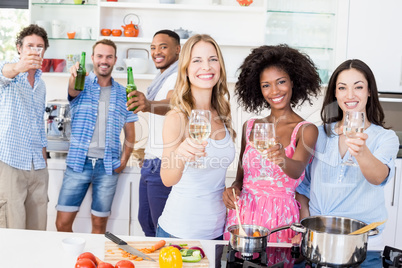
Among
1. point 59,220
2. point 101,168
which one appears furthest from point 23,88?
point 59,220

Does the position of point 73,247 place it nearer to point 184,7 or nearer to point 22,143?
point 22,143

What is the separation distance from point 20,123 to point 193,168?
1.45 meters

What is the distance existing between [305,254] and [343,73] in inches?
34.1

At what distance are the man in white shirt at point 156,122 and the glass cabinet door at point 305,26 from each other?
940 millimetres

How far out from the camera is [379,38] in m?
3.47

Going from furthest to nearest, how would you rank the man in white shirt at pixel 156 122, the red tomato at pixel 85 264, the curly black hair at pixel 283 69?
1. the man in white shirt at pixel 156 122
2. the curly black hair at pixel 283 69
3. the red tomato at pixel 85 264

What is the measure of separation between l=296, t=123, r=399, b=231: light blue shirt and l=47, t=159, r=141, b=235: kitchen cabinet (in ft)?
5.53

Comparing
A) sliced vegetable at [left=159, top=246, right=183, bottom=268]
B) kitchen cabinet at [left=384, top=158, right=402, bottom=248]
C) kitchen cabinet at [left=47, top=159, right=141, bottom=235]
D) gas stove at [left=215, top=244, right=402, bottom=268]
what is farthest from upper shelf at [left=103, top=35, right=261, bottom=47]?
sliced vegetable at [left=159, top=246, right=183, bottom=268]

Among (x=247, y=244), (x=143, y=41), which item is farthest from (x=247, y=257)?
(x=143, y=41)

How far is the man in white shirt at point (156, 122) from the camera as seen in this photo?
2.53 meters

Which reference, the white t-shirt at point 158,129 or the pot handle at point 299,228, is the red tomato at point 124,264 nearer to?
the pot handle at point 299,228

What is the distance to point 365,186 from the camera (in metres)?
1.79

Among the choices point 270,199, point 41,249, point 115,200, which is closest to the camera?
point 41,249

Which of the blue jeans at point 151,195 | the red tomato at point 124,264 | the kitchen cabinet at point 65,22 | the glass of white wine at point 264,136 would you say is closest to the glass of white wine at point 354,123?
the glass of white wine at point 264,136
